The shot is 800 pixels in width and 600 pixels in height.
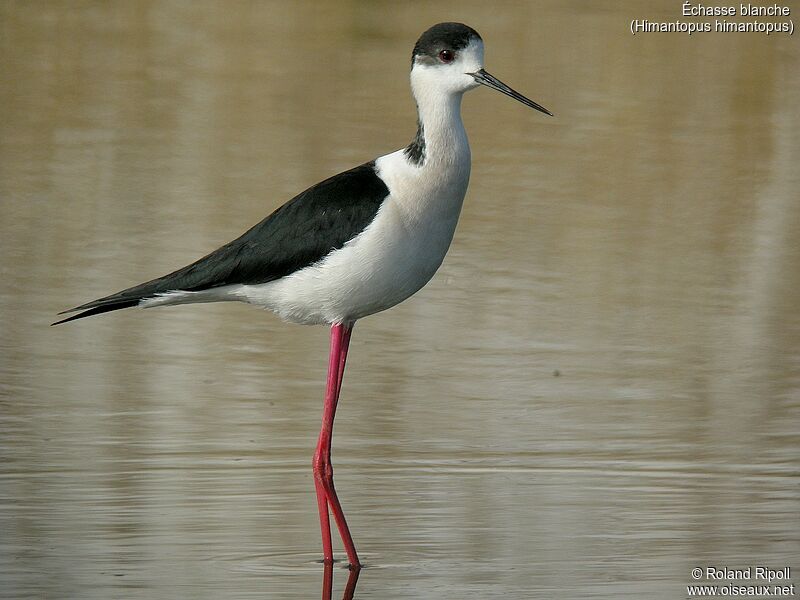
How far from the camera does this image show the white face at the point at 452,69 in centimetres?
663

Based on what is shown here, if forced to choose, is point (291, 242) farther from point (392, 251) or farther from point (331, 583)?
point (331, 583)

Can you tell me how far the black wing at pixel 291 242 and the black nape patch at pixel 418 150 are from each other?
14 centimetres

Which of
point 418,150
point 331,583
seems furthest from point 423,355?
point 331,583

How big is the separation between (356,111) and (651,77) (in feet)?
11.1

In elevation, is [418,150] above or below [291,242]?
above

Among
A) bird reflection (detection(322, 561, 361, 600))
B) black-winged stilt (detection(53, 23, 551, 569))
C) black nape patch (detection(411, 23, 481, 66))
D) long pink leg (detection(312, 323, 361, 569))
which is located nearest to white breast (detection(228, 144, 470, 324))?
black-winged stilt (detection(53, 23, 551, 569))

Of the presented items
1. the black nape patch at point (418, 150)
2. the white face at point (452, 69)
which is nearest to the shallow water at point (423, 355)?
the black nape patch at point (418, 150)

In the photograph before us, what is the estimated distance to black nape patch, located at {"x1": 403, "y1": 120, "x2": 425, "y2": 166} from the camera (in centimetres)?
655

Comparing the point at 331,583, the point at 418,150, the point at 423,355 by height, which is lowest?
the point at 423,355

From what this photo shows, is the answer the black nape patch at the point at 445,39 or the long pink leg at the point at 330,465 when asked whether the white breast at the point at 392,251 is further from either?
the black nape patch at the point at 445,39

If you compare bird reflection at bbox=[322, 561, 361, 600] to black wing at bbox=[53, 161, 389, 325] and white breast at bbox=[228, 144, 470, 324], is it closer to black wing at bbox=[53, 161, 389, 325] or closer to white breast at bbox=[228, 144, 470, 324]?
white breast at bbox=[228, 144, 470, 324]

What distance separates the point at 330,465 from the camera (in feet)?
21.8

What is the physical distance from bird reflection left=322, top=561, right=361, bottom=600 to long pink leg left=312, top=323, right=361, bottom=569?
0.13 feet

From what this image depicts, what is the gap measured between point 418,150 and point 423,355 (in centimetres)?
223
